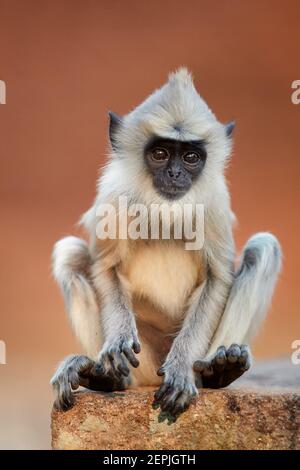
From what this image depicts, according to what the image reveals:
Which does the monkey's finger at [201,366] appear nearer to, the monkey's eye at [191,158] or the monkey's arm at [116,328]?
the monkey's arm at [116,328]

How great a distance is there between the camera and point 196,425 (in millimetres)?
4012

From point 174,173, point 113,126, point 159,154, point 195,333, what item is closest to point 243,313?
point 195,333

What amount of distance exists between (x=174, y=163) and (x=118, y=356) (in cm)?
102

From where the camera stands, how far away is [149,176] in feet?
14.8

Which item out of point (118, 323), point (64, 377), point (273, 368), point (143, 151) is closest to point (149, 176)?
point (143, 151)

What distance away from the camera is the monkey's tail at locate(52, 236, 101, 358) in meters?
4.51

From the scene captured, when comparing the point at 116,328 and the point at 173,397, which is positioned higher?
the point at 116,328

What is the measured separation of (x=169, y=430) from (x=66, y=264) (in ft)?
→ 3.70

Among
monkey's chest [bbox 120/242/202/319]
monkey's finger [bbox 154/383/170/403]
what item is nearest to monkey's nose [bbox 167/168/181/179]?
monkey's chest [bbox 120/242/202/319]

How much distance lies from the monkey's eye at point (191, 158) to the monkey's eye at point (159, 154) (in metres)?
0.09

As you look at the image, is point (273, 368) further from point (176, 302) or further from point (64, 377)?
point (64, 377)

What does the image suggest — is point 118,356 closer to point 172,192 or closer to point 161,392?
point 161,392

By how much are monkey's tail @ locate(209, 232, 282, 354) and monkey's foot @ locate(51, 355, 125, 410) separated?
22.2 inches
